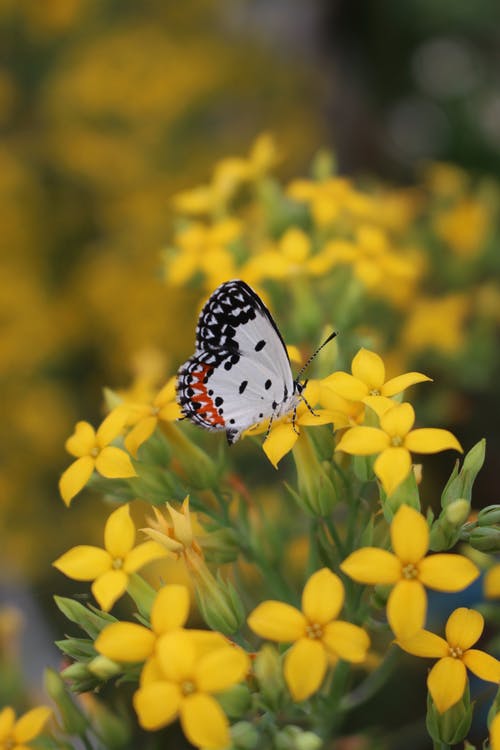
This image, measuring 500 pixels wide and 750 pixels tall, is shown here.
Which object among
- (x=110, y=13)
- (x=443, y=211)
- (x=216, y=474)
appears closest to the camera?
(x=216, y=474)

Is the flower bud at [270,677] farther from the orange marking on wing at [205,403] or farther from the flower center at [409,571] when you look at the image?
the orange marking on wing at [205,403]

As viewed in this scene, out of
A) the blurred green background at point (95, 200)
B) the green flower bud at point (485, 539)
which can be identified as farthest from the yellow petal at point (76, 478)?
the blurred green background at point (95, 200)

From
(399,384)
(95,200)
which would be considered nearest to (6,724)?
(399,384)

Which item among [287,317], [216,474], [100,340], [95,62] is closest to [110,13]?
[95,62]

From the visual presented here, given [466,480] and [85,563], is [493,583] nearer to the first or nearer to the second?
[466,480]

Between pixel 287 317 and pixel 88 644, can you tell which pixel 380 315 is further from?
pixel 88 644

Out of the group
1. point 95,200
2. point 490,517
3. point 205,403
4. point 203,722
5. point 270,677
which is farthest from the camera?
point 95,200

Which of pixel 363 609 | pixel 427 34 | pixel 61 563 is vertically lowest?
pixel 363 609
